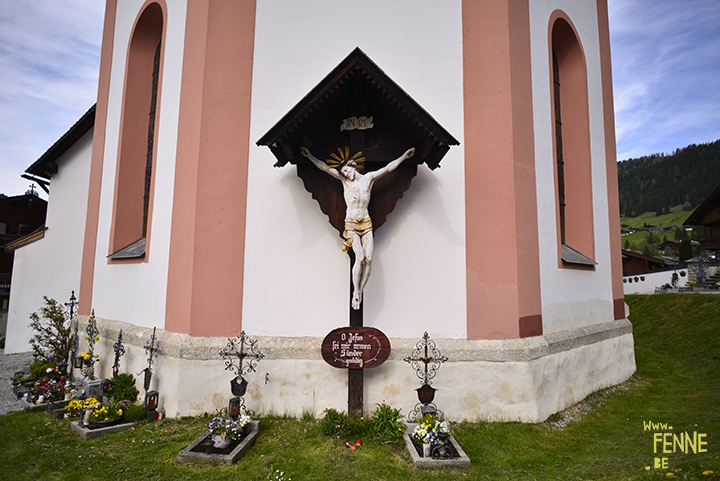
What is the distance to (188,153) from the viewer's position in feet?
→ 19.7

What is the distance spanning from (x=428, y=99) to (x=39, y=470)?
21.2ft

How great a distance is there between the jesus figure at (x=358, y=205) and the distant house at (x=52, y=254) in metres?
9.99

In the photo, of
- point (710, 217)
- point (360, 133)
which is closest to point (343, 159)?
point (360, 133)

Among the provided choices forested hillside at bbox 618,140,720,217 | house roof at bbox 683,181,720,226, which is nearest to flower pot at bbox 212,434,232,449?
house roof at bbox 683,181,720,226

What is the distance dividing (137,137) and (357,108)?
490 cm

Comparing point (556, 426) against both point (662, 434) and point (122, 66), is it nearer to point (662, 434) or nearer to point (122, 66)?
point (662, 434)

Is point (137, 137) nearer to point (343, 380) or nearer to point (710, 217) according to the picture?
point (343, 380)

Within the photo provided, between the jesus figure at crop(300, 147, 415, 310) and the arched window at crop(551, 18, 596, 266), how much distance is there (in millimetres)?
4371

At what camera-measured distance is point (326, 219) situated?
581 centimetres

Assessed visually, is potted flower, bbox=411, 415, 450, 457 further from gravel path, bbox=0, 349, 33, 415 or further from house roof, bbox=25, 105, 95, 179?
house roof, bbox=25, 105, 95, 179

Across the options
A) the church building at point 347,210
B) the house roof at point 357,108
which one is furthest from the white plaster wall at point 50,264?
the house roof at point 357,108

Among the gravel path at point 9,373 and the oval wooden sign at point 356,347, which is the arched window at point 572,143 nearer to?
the oval wooden sign at point 356,347

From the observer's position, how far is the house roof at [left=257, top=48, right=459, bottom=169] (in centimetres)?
487

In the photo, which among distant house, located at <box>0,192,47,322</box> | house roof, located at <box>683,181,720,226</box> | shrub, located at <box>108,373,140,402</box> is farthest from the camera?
house roof, located at <box>683,181,720,226</box>
